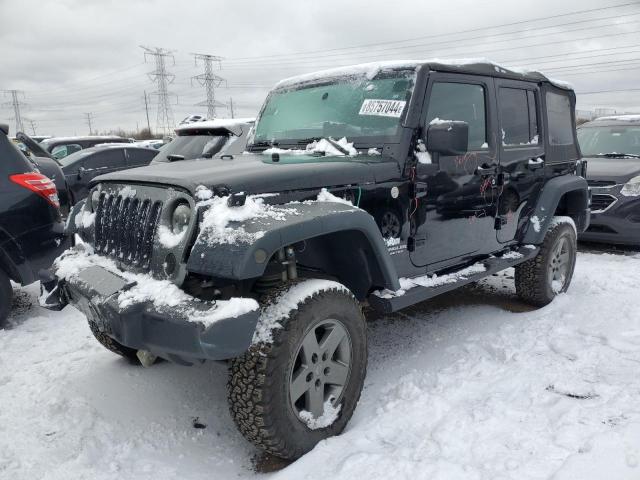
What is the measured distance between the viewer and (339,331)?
2.67 m

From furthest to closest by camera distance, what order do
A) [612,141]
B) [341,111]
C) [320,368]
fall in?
[612,141] → [341,111] → [320,368]

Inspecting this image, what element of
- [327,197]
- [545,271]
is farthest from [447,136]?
[545,271]

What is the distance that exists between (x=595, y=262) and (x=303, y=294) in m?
5.21

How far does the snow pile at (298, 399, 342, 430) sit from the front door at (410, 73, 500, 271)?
1.15 metres

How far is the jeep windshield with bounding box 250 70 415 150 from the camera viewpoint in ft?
10.9

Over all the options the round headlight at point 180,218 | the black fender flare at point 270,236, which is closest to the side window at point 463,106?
the black fender flare at point 270,236

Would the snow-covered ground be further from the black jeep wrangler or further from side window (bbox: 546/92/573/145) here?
side window (bbox: 546/92/573/145)

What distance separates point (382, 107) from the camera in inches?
133

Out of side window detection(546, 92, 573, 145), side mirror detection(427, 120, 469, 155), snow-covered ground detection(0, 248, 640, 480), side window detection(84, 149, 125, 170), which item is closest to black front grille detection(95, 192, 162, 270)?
snow-covered ground detection(0, 248, 640, 480)

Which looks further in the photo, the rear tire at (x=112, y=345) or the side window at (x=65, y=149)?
the side window at (x=65, y=149)

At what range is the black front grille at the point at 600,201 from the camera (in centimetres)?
688

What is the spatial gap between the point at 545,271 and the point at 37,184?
4541 mm

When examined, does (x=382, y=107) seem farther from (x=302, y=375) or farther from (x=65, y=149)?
(x=65, y=149)

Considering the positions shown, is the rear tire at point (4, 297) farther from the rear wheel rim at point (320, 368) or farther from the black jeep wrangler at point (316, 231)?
the rear wheel rim at point (320, 368)
